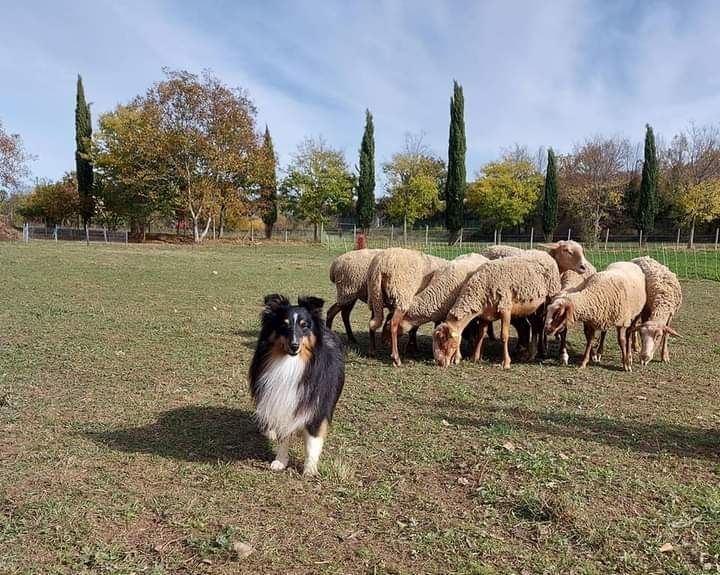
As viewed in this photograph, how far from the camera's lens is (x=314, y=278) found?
1942 cm

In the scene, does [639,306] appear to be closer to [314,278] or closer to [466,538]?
[466,538]

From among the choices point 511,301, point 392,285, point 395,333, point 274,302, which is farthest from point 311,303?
point 511,301

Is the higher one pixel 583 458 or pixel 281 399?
pixel 281 399

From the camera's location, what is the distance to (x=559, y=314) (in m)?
7.89

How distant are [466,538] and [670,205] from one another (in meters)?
50.8

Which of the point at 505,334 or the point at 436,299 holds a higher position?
the point at 436,299

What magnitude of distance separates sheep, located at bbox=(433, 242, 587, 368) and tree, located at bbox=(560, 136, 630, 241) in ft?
123

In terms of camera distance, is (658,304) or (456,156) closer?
(658,304)

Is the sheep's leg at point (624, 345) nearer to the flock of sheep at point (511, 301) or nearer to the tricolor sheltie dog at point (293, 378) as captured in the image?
the flock of sheep at point (511, 301)

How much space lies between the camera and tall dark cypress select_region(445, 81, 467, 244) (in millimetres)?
45281

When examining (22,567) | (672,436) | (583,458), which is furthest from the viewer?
(672,436)

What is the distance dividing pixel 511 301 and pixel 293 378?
4.80 metres

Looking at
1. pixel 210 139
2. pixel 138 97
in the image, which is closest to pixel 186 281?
pixel 210 139

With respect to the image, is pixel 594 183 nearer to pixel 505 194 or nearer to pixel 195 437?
pixel 505 194
